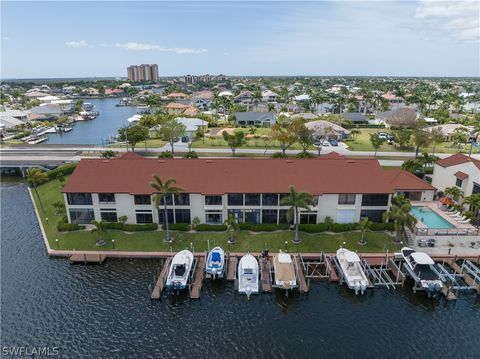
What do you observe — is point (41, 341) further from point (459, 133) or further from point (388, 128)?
point (388, 128)

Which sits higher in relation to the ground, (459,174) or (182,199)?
(459,174)

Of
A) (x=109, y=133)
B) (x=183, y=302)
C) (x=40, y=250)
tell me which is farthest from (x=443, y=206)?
(x=109, y=133)

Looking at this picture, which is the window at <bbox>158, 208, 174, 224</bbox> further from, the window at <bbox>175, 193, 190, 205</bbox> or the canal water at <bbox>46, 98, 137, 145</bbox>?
the canal water at <bbox>46, 98, 137, 145</bbox>

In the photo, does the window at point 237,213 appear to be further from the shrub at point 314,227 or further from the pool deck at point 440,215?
the pool deck at point 440,215

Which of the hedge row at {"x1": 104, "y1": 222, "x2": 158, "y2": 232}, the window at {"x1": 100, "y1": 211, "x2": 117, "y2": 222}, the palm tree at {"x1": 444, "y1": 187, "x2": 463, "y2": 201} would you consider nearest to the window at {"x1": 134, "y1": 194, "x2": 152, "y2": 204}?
the hedge row at {"x1": 104, "y1": 222, "x2": 158, "y2": 232}

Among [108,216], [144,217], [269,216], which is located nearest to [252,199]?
[269,216]

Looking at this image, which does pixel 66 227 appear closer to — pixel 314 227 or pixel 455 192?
pixel 314 227
